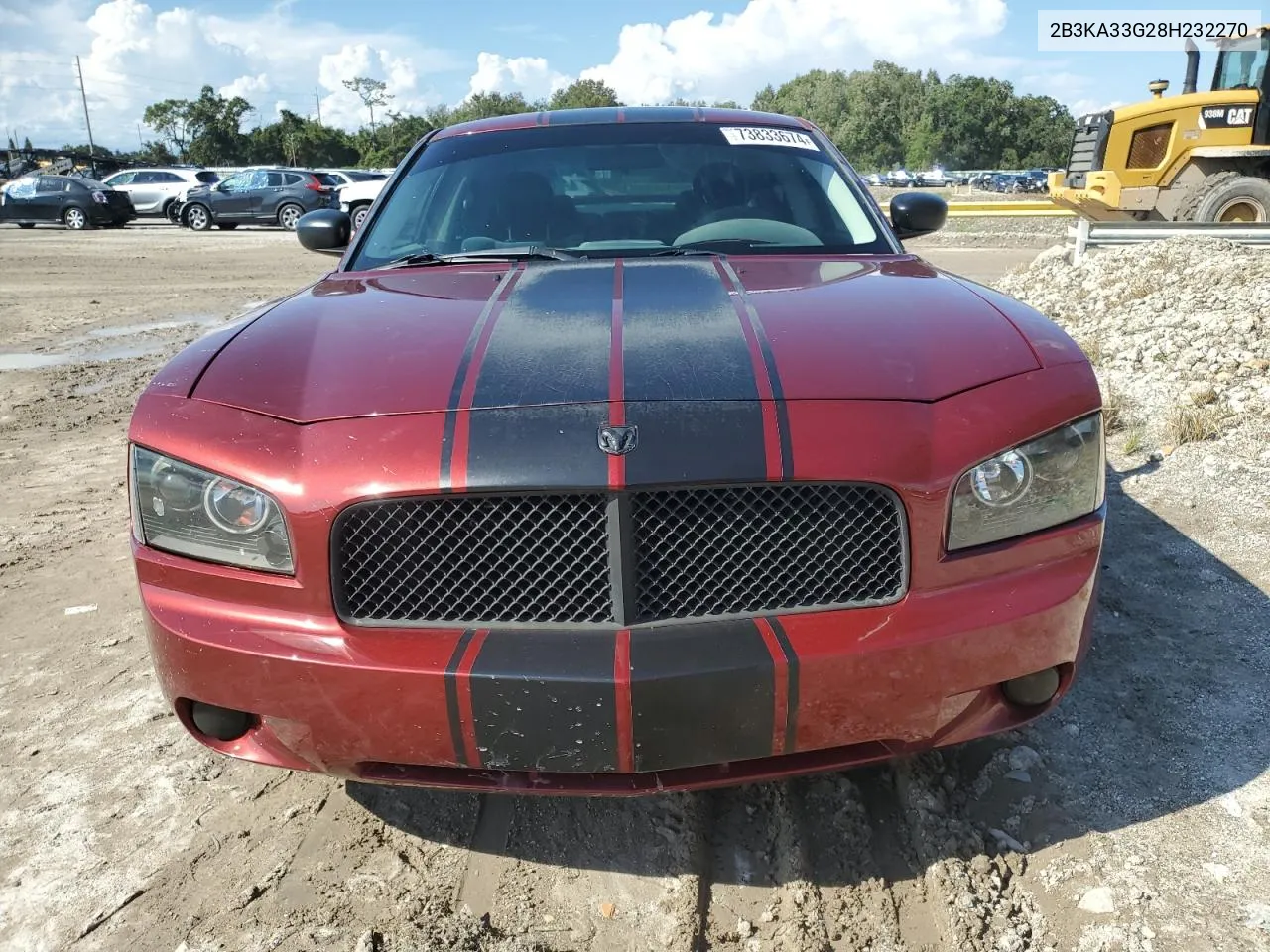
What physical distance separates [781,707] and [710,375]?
635 mm

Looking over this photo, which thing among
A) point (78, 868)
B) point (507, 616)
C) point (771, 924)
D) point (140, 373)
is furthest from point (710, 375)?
point (140, 373)

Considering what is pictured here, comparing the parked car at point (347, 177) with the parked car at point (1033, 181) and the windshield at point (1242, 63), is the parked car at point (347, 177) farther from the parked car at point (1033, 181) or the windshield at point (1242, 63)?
the parked car at point (1033, 181)

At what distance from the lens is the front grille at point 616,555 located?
1.76 metres

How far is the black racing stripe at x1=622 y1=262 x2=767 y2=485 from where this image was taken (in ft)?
5.56

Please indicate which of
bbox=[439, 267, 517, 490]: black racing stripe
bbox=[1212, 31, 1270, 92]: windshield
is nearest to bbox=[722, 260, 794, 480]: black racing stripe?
bbox=[439, 267, 517, 490]: black racing stripe

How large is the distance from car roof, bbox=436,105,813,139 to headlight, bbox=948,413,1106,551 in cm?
207

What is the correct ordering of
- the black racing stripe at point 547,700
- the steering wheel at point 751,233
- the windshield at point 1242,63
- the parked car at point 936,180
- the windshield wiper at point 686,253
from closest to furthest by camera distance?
1. the black racing stripe at point 547,700
2. the windshield wiper at point 686,253
3. the steering wheel at point 751,233
4. the windshield at point 1242,63
5. the parked car at point 936,180

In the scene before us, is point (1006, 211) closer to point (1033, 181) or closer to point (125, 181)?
point (125, 181)

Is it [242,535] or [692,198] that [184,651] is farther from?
[692,198]

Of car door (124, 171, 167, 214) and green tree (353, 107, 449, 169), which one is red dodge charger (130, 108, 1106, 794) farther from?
green tree (353, 107, 449, 169)

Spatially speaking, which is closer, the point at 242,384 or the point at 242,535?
the point at 242,535

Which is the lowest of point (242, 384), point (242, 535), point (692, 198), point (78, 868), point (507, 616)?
point (78, 868)

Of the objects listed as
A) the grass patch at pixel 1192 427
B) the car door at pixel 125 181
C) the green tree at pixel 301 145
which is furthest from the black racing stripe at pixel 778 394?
the green tree at pixel 301 145

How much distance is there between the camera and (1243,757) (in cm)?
239
